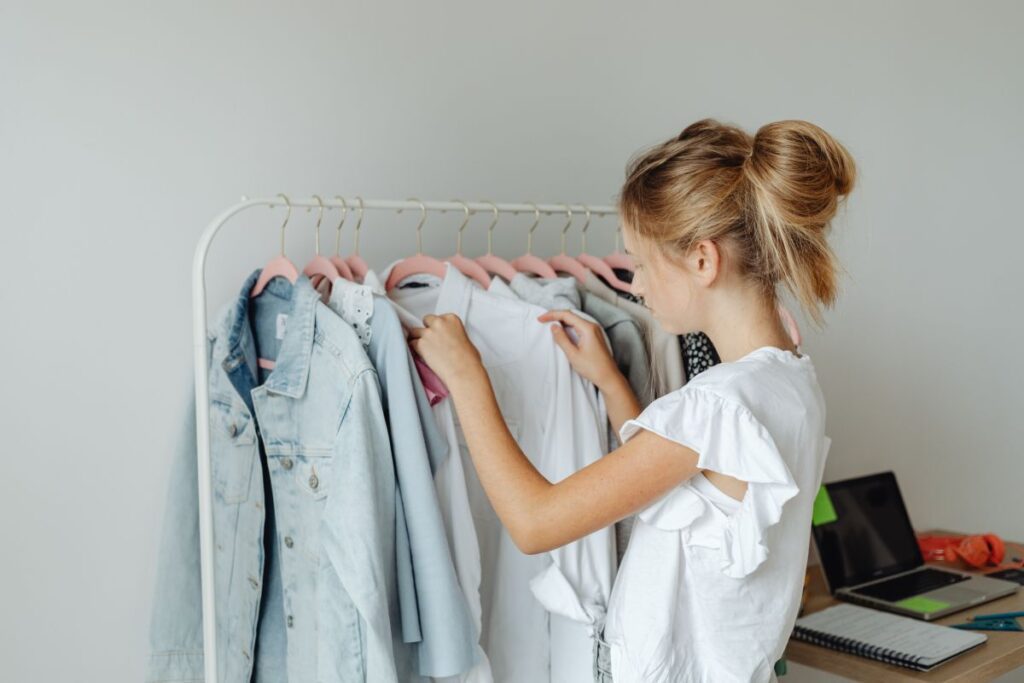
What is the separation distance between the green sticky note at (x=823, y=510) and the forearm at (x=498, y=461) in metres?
1.21

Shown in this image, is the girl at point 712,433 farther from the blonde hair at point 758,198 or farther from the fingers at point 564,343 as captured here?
the fingers at point 564,343

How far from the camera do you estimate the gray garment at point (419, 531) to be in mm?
1368

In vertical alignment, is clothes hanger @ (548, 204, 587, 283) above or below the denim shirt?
above

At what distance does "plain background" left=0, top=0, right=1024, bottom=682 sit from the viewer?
1625mm

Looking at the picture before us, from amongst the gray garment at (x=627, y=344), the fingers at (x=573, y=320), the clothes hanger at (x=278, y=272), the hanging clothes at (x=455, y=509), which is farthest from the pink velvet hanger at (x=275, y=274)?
the gray garment at (x=627, y=344)

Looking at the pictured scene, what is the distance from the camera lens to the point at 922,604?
6.98 feet

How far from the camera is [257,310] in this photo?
1.60m

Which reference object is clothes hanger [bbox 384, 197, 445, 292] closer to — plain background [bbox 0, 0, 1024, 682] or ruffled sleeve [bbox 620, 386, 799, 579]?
plain background [bbox 0, 0, 1024, 682]

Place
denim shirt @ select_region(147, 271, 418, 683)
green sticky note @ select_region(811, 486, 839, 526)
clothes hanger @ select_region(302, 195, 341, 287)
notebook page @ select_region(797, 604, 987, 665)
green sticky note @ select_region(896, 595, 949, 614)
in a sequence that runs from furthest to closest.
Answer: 1. green sticky note @ select_region(811, 486, 839, 526)
2. green sticky note @ select_region(896, 595, 949, 614)
3. notebook page @ select_region(797, 604, 987, 665)
4. clothes hanger @ select_region(302, 195, 341, 287)
5. denim shirt @ select_region(147, 271, 418, 683)

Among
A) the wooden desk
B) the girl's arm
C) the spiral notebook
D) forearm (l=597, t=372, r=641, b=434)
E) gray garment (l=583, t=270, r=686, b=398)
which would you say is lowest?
the wooden desk

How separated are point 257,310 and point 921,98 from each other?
198cm

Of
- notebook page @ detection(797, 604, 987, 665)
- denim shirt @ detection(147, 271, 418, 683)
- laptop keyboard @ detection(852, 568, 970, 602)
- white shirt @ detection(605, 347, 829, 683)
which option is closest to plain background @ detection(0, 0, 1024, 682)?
denim shirt @ detection(147, 271, 418, 683)

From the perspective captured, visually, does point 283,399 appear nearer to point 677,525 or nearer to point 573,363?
point 573,363

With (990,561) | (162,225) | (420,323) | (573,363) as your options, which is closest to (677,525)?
(573,363)
